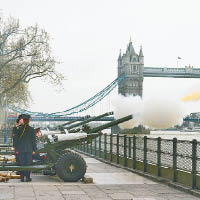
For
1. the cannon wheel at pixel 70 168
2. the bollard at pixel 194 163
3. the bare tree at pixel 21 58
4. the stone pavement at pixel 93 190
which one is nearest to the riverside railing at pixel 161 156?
the bollard at pixel 194 163

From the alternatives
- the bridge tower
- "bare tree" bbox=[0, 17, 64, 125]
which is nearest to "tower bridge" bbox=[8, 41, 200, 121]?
the bridge tower

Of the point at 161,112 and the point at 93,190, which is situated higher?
the point at 161,112

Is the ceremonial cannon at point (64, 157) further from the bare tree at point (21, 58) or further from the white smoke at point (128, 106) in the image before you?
the bare tree at point (21, 58)

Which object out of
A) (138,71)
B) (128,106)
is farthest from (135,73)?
(128,106)

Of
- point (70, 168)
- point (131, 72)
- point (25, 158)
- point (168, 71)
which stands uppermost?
point (168, 71)

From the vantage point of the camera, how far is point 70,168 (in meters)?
11.9

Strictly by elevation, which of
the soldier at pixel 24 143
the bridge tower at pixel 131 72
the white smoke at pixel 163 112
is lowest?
the soldier at pixel 24 143

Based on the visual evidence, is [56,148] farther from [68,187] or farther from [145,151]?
[145,151]

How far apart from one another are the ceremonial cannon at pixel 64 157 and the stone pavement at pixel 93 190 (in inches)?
10.8

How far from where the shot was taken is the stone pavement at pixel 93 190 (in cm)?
962

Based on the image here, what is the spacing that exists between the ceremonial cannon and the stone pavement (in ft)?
0.90

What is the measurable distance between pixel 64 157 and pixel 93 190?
152cm

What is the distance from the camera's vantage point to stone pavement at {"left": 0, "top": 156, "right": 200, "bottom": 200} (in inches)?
379

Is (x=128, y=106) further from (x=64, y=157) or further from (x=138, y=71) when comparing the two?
(x=138, y=71)
